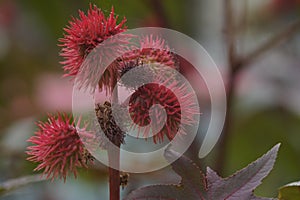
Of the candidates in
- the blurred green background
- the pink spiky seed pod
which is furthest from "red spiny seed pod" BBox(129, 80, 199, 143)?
the blurred green background

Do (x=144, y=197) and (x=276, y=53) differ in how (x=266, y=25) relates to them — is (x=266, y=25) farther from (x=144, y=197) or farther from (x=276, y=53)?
(x=144, y=197)

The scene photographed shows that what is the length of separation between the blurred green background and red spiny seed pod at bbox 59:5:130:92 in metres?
0.61

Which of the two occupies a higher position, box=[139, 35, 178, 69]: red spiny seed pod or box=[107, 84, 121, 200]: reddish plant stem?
box=[139, 35, 178, 69]: red spiny seed pod

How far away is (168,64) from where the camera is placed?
2.43 feet

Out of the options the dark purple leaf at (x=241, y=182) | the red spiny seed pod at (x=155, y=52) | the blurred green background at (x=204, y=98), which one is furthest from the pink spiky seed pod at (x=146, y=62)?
the blurred green background at (x=204, y=98)

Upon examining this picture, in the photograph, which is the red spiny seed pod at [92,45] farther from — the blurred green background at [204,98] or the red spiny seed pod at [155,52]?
the blurred green background at [204,98]

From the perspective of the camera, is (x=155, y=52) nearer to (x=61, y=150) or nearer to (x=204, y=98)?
(x=61, y=150)

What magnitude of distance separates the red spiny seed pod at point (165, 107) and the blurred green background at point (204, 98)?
61 centimetres

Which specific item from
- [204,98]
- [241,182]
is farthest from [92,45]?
[204,98]

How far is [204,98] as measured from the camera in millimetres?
1802

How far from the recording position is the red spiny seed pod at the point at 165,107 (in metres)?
0.71

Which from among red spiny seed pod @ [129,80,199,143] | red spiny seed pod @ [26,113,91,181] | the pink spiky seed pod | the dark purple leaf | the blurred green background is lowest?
the dark purple leaf

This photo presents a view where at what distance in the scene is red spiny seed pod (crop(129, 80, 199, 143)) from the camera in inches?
27.9

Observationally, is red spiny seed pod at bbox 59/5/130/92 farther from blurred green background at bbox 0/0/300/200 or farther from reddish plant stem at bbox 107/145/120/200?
blurred green background at bbox 0/0/300/200
